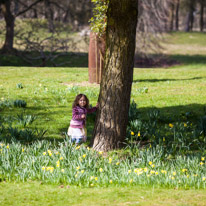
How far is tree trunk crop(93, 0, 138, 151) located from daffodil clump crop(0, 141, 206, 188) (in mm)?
476

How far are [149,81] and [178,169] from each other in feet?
27.6

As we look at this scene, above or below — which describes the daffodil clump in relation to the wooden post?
below

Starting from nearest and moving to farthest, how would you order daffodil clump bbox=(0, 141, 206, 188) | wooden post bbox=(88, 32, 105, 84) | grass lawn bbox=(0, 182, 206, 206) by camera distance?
grass lawn bbox=(0, 182, 206, 206) < daffodil clump bbox=(0, 141, 206, 188) < wooden post bbox=(88, 32, 105, 84)

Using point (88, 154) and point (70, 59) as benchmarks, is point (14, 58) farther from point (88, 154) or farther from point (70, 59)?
point (88, 154)

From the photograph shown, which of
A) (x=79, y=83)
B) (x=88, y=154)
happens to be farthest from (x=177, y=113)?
(x=79, y=83)

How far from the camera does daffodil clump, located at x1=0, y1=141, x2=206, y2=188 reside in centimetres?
454

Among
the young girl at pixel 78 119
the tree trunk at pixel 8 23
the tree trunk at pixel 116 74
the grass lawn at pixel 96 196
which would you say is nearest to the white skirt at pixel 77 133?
the young girl at pixel 78 119

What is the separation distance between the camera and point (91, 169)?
193 inches

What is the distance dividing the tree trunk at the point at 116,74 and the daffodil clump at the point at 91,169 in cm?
48

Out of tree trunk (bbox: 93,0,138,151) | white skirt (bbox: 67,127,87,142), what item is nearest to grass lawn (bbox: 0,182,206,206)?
tree trunk (bbox: 93,0,138,151)

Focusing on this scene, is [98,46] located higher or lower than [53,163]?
higher

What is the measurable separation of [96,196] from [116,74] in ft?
6.85

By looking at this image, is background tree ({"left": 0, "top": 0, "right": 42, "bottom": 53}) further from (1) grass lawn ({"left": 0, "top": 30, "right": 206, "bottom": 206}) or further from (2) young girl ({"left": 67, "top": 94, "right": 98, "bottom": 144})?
(2) young girl ({"left": 67, "top": 94, "right": 98, "bottom": 144})

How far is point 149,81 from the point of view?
43.4ft
